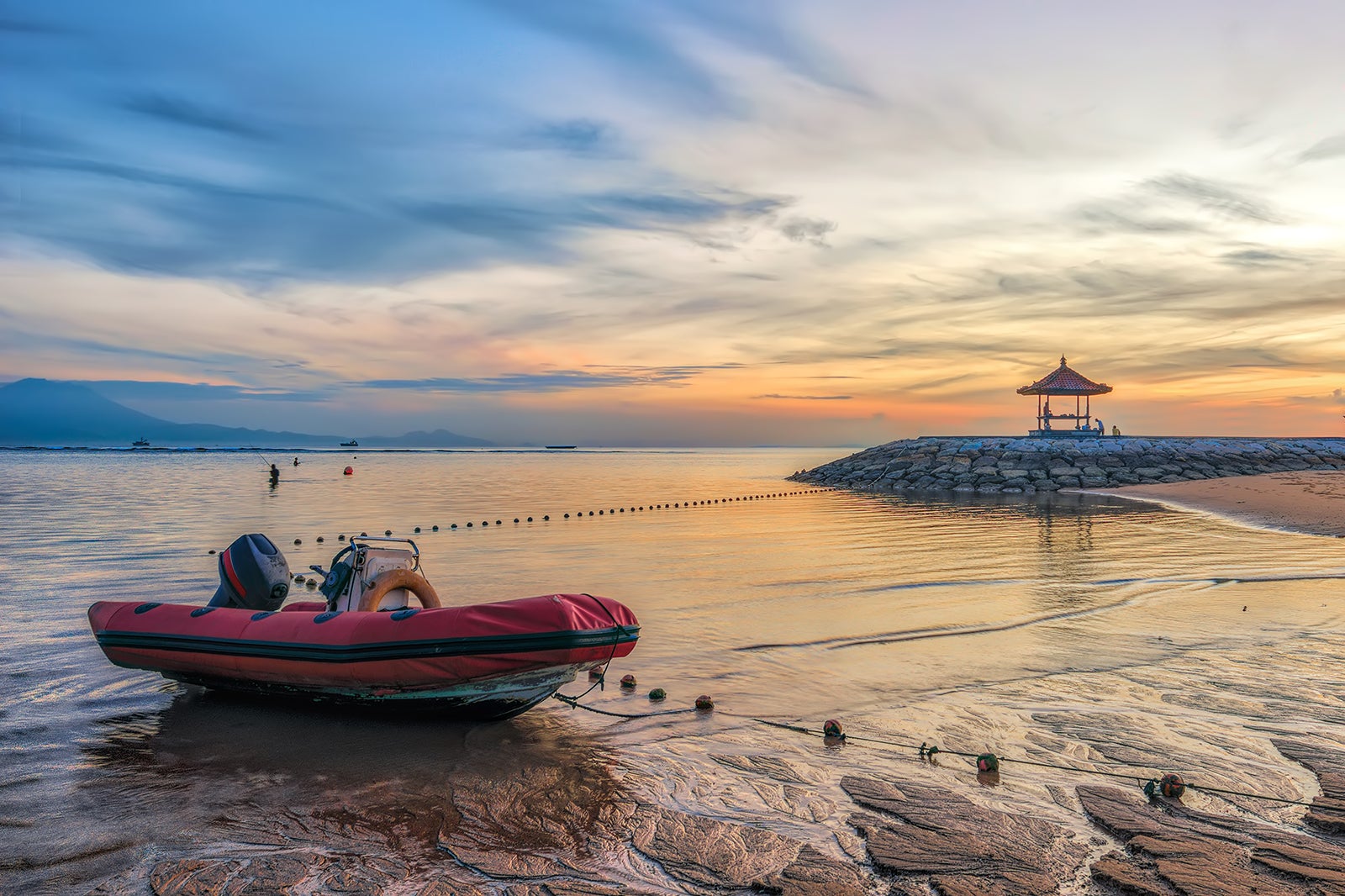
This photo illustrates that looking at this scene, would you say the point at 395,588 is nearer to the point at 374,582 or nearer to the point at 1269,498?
the point at 374,582

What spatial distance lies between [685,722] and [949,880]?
3.33 metres

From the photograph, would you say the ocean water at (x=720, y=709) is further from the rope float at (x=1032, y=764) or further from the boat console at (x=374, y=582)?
the boat console at (x=374, y=582)

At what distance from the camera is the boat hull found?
6.82 meters

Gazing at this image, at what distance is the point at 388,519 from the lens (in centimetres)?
2827

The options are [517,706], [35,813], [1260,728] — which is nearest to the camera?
[35,813]

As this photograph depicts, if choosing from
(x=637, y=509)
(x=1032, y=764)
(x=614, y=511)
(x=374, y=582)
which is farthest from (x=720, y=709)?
(x=637, y=509)

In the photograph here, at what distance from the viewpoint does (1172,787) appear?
217 inches

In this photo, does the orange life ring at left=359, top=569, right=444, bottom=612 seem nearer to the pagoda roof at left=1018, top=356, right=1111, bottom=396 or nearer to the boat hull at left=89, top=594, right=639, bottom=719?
the boat hull at left=89, top=594, right=639, bottom=719

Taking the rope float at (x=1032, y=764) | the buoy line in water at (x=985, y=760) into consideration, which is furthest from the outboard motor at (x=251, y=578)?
the rope float at (x=1032, y=764)

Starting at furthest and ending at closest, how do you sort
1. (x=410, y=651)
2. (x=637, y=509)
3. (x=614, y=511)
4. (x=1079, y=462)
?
(x=1079, y=462) → (x=637, y=509) → (x=614, y=511) → (x=410, y=651)

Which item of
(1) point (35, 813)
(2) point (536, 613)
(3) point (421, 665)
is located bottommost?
(1) point (35, 813)

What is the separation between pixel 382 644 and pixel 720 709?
3.08 meters

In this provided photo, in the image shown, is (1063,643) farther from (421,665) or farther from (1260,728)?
(421,665)

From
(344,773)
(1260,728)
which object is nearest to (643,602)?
(344,773)
